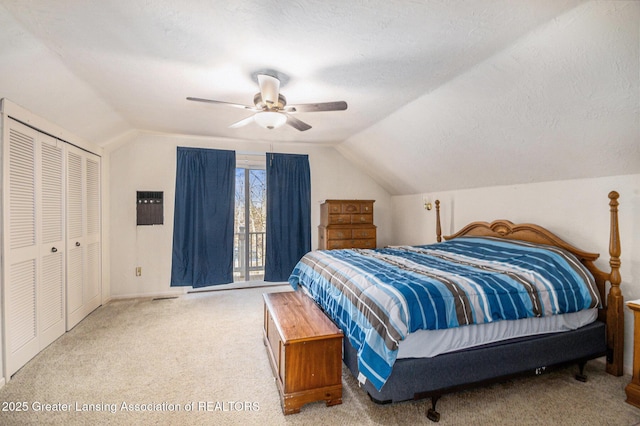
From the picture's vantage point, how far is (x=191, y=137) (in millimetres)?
4465

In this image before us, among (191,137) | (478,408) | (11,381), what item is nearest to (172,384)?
(11,381)

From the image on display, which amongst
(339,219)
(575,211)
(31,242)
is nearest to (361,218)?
(339,219)

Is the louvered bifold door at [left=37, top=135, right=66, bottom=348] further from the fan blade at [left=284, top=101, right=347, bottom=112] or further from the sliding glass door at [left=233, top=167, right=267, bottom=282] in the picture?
the fan blade at [left=284, top=101, right=347, bottom=112]

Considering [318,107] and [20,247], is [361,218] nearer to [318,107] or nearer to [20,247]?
[318,107]

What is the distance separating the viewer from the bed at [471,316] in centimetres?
173

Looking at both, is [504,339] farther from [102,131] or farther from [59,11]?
[102,131]

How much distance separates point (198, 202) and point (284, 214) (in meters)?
1.36

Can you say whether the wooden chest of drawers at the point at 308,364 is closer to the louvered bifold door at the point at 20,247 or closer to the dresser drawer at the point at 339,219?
the louvered bifold door at the point at 20,247

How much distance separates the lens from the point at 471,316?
71.9 inches

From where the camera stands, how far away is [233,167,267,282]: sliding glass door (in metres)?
4.86

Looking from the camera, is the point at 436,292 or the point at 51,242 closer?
the point at 436,292

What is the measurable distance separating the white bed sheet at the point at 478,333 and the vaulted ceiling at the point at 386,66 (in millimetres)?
1331

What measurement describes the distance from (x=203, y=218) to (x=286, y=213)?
4.30 ft

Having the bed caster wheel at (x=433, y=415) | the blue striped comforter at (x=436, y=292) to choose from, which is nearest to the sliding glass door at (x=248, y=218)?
the blue striped comforter at (x=436, y=292)
